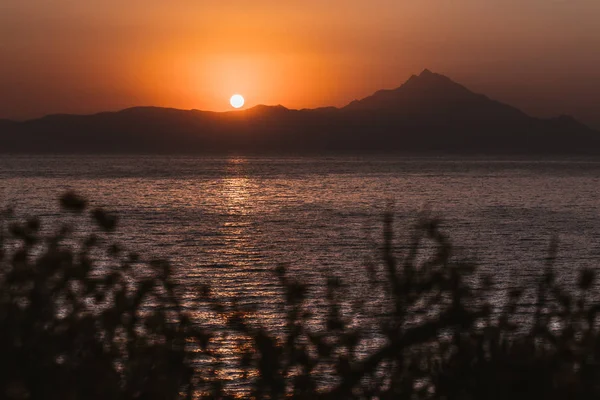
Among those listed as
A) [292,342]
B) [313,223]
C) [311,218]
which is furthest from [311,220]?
[292,342]

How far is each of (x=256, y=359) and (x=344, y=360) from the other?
42cm

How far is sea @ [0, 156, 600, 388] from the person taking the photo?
158 feet

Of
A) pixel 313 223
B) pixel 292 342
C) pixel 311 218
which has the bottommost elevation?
pixel 311 218

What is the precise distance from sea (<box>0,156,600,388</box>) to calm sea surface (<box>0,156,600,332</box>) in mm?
133

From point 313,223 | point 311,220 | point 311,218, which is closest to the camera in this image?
point 313,223

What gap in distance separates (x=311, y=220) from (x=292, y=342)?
82.3 m

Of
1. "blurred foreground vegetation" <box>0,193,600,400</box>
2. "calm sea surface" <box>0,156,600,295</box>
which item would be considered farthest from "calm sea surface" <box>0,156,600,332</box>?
"blurred foreground vegetation" <box>0,193,600,400</box>

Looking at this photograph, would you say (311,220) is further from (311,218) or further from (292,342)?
(292,342)

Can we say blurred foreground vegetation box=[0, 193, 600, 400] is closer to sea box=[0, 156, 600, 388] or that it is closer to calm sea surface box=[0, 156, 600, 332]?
sea box=[0, 156, 600, 388]

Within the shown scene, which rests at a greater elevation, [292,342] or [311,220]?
[292,342]

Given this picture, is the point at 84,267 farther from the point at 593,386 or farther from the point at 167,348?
the point at 593,386

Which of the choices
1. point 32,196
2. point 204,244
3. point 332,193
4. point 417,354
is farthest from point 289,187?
point 417,354

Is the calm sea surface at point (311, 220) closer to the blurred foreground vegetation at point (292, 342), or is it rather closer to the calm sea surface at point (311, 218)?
the calm sea surface at point (311, 218)

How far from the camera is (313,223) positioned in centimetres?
8300
